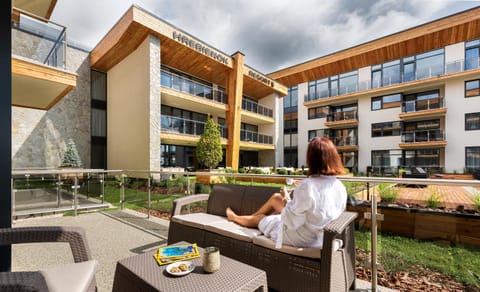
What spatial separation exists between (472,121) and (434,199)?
1961 cm

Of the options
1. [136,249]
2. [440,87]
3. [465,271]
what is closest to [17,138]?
[136,249]

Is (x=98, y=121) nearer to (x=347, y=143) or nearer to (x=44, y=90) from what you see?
(x=44, y=90)

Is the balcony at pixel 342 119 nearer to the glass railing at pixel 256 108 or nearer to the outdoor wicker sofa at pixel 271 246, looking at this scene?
the glass railing at pixel 256 108

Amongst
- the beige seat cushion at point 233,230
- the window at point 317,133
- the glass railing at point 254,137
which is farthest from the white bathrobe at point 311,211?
the window at point 317,133

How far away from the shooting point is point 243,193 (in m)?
2.96

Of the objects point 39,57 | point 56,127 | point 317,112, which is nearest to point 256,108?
point 317,112

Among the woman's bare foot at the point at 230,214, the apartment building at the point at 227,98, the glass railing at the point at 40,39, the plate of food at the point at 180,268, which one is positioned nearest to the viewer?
the plate of food at the point at 180,268

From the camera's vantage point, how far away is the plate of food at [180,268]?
1387 millimetres

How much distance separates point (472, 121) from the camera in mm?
15750

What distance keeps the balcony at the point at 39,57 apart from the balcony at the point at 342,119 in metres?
19.5

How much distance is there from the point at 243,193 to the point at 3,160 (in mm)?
2409

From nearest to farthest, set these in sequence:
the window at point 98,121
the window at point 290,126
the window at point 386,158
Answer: the window at point 98,121, the window at point 386,158, the window at point 290,126

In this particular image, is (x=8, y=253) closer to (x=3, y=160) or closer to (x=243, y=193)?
(x=3, y=160)

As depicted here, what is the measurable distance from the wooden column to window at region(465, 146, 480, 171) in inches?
633
